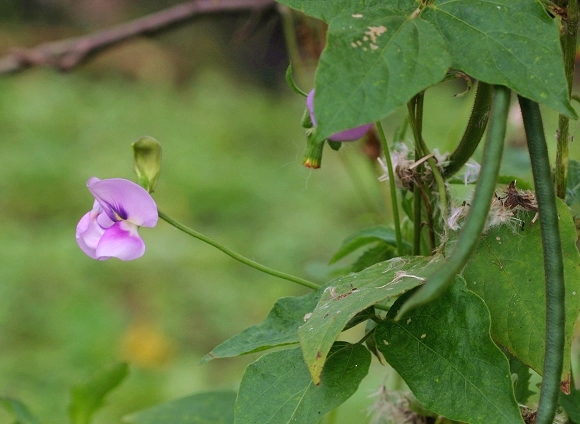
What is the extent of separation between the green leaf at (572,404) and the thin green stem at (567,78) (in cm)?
12

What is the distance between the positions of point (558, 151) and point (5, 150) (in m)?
2.73

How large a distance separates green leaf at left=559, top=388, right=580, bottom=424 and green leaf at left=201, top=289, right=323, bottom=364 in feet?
0.53

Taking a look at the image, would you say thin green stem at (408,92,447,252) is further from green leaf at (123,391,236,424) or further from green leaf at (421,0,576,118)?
green leaf at (123,391,236,424)

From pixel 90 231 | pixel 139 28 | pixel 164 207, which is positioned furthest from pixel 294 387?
pixel 164 207

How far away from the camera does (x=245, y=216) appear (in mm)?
2562

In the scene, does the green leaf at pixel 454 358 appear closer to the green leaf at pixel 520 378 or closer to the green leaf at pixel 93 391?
the green leaf at pixel 520 378

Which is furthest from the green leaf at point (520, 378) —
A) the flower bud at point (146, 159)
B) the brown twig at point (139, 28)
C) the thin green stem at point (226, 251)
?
the brown twig at point (139, 28)

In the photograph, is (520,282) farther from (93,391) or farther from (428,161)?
(93,391)

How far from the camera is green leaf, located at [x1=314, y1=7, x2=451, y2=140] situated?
0.91ft

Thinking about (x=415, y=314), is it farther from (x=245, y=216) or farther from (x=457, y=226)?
(x=245, y=216)

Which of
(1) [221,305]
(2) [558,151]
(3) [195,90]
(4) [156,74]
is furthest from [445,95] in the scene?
(2) [558,151]

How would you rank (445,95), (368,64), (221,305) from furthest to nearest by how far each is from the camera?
1. (445,95)
2. (221,305)
3. (368,64)

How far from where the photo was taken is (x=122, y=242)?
38 cm

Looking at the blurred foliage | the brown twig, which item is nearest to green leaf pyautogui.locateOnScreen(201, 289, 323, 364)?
the brown twig
